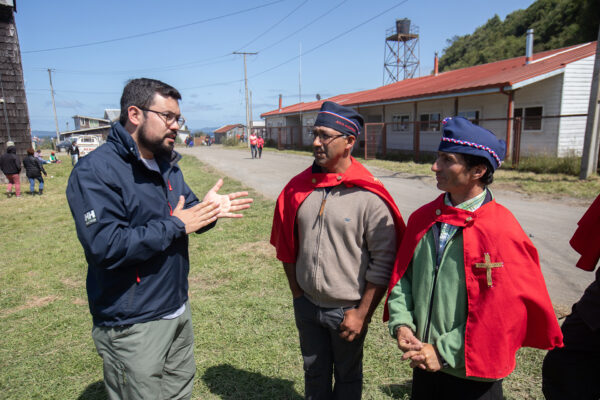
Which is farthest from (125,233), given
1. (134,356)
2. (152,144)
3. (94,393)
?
(94,393)

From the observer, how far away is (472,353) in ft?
5.54

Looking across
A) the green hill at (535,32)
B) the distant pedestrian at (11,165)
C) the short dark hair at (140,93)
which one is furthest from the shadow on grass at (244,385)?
the green hill at (535,32)

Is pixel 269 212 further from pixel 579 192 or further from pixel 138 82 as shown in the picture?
pixel 579 192

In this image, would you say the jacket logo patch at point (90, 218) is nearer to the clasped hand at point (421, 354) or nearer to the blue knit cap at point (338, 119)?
the blue knit cap at point (338, 119)

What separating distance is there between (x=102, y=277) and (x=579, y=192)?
11144 mm

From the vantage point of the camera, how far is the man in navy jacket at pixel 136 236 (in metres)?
1.80

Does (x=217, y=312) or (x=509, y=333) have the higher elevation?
(x=509, y=333)

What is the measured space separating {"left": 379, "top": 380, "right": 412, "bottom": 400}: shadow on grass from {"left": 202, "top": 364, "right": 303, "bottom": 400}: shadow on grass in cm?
65

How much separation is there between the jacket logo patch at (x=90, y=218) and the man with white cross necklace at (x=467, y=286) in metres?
1.49

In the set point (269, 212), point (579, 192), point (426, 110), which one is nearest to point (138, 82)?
point (269, 212)

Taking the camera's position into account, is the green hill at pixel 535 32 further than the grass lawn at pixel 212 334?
Yes

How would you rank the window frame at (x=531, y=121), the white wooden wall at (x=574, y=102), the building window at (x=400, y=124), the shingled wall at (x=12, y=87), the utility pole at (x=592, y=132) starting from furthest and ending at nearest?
1. the building window at (x=400, y=124)
2. the window frame at (x=531, y=121)
3. the shingled wall at (x=12, y=87)
4. the white wooden wall at (x=574, y=102)
5. the utility pole at (x=592, y=132)

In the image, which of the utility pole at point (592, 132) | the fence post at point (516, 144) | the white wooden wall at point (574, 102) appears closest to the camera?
the utility pole at point (592, 132)

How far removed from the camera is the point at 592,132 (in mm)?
10727
